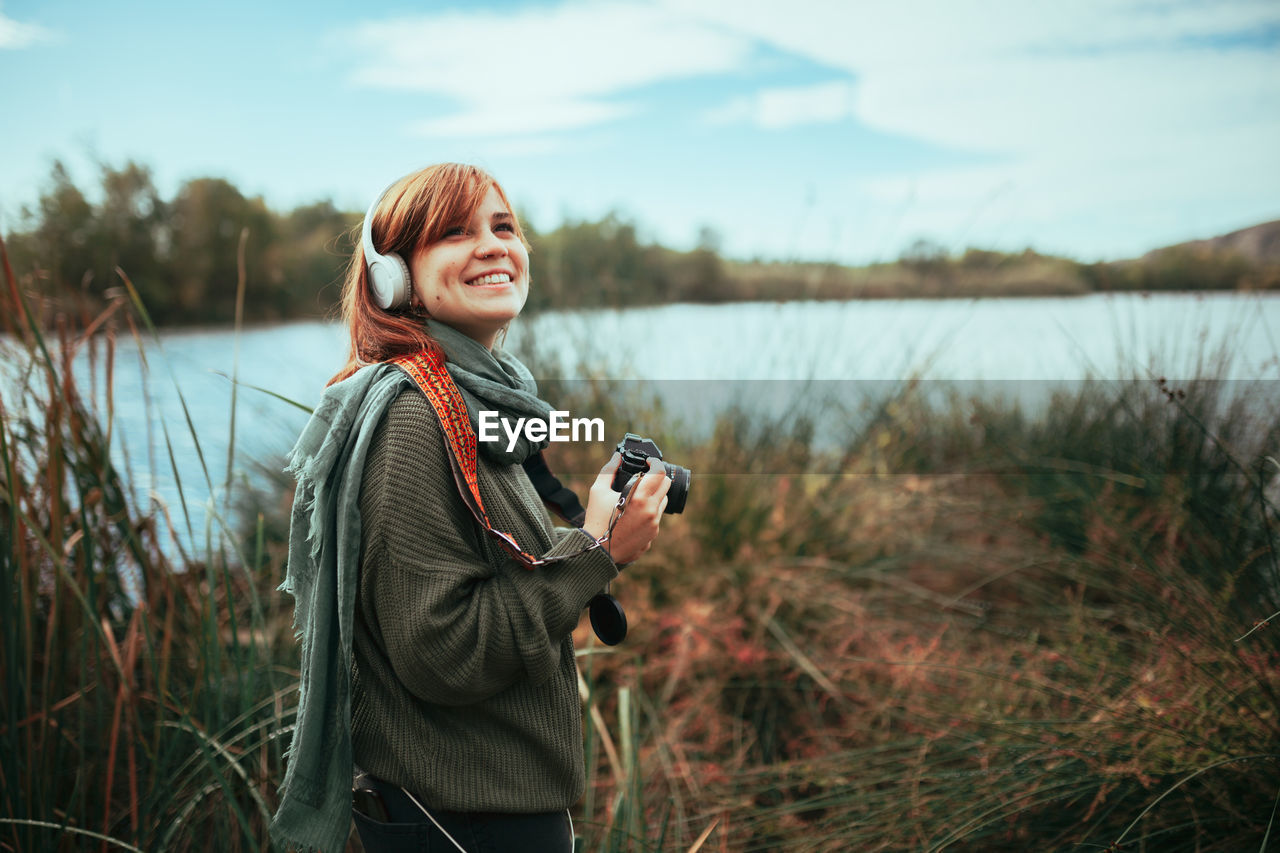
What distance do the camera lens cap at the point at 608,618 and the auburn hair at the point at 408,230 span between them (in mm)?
466


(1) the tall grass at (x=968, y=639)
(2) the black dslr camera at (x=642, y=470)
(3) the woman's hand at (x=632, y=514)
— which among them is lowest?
(1) the tall grass at (x=968, y=639)

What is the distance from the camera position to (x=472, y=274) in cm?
129

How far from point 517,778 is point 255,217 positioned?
13.3 feet

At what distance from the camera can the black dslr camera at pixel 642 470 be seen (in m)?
1.27

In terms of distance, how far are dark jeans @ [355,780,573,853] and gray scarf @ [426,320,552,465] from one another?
538 mm

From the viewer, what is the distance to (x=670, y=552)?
357 centimetres

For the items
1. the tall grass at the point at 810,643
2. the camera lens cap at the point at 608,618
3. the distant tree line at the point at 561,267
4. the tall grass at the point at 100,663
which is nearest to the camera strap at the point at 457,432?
the camera lens cap at the point at 608,618

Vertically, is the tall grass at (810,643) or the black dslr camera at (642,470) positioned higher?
the black dslr camera at (642,470)

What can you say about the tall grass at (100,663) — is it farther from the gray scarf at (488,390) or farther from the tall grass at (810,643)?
the gray scarf at (488,390)

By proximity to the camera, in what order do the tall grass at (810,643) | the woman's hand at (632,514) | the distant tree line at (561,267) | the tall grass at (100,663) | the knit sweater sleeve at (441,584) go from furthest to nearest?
1. the distant tree line at (561,267)
2. the tall grass at (810,643)
3. the tall grass at (100,663)
4. the woman's hand at (632,514)
5. the knit sweater sleeve at (441,584)

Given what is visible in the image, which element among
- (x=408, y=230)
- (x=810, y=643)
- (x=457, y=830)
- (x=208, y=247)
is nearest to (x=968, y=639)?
(x=810, y=643)

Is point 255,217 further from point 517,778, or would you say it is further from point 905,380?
point 517,778

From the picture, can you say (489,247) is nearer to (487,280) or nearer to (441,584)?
(487,280)

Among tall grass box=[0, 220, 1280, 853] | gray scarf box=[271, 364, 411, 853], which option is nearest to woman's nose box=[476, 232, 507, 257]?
gray scarf box=[271, 364, 411, 853]
